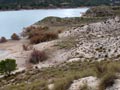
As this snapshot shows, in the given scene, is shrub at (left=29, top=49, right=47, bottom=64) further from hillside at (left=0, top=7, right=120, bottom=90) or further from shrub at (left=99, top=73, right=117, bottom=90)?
shrub at (left=99, top=73, right=117, bottom=90)

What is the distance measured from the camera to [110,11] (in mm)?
55812

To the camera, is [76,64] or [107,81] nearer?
[107,81]

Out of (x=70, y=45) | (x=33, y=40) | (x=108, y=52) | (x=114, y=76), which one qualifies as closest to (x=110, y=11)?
(x=33, y=40)

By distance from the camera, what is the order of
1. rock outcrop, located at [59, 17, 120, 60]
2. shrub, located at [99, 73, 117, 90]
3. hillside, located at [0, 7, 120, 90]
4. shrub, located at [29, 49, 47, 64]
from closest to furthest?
shrub, located at [99, 73, 117, 90] → hillside, located at [0, 7, 120, 90] → rock outcrop, located at [59, 17, 120, 60] → shrub, located at [29, 49, 47, 64]

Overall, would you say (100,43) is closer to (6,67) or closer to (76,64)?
(76,64)

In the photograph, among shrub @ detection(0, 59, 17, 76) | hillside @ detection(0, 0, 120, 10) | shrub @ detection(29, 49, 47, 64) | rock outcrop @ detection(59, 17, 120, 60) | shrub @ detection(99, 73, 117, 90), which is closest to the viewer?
shrub @ detection(99, 73, 117, 90)

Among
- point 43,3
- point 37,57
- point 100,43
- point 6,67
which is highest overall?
point 100,43

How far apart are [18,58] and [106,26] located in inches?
299

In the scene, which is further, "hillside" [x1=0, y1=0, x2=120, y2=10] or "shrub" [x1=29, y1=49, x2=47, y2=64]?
"hillside" [x1=0, y1=0, x2=120, y2=10]

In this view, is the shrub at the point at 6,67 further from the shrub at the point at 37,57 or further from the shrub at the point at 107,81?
the shrub at the point at 107,81

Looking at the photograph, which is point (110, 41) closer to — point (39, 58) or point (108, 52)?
Result: point (108, 52)

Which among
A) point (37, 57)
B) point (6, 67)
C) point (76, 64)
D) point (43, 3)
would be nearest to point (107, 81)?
point (76, 64)

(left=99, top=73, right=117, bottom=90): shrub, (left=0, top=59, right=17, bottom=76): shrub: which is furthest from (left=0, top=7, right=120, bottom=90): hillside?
(left=0, top=59, right=17, bottom=76): shrub

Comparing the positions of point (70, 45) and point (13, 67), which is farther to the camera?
point (70, 45)
